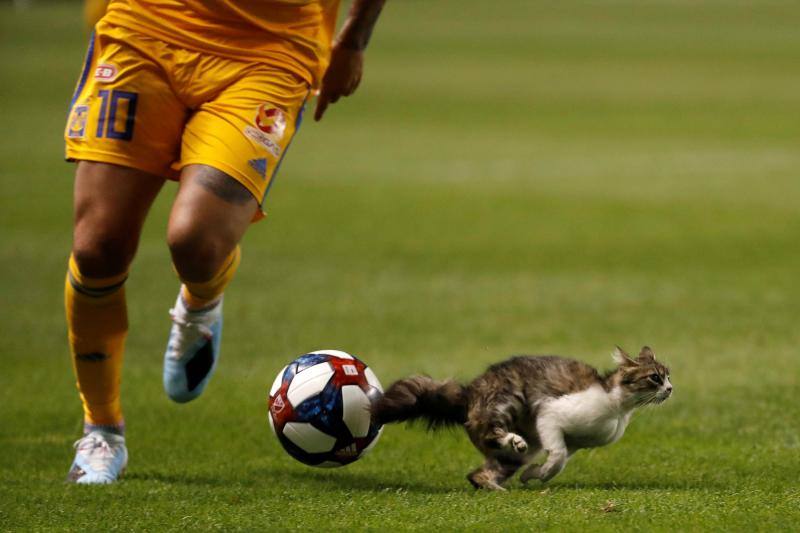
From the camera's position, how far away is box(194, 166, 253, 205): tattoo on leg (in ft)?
19.9

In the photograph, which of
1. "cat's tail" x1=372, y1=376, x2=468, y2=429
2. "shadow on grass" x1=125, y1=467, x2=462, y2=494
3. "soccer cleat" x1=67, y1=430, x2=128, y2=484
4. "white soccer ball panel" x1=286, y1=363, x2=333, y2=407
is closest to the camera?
"cat's tail" x1=372, y1=376, x2=468, y2=429

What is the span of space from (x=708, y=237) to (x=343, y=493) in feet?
36.7

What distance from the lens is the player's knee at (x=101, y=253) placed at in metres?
6.17

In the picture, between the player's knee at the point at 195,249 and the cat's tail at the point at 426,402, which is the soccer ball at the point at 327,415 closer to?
the cat's tail at the point at 426,402

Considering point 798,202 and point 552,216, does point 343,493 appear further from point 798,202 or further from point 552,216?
point 798,202

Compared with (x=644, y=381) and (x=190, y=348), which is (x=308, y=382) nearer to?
(x=190, y=348)

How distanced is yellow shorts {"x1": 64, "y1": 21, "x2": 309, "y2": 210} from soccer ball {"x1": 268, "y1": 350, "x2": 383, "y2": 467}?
840 millimetres

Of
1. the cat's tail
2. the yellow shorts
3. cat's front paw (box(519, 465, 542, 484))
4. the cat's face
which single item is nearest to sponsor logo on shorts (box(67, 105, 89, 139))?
the yellow shorts

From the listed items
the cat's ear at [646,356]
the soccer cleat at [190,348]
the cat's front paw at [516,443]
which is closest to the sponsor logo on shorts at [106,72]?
the soccer cleat at [190,348]

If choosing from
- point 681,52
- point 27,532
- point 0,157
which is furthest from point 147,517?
point 681,52

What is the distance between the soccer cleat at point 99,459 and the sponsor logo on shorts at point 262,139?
1.51 m

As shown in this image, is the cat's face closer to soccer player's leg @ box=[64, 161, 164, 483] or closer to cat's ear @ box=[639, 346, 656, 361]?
cat's ear @ box=[639, 346, 656, 361]

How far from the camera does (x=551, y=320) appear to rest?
11680 millimetres

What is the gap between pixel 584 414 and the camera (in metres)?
5.84
